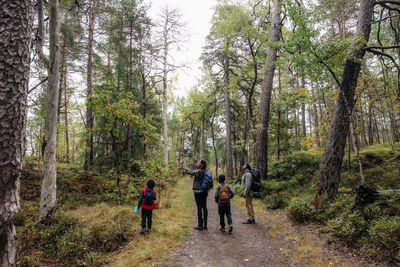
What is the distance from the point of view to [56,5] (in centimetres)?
570

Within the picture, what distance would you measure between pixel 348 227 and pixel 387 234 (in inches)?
Result: 32.3

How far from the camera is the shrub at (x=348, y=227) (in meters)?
4.52

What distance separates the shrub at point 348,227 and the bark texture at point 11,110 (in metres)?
6.03

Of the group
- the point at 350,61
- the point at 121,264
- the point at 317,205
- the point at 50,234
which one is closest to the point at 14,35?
the point at 121,264

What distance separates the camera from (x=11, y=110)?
6.41 ft

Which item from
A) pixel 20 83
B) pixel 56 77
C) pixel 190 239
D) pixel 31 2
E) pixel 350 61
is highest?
pixel 350 61

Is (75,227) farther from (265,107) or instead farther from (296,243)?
(265,107)

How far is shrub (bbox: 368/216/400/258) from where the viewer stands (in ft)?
12.3

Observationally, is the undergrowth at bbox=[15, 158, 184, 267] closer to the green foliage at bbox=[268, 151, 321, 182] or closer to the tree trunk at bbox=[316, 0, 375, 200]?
the tree trunk at bbox=[316, 0, 375, 200]

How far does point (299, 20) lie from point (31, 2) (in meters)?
6.16

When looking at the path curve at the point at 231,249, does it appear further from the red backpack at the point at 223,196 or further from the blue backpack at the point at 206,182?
the blue backpack at the point at 206,182

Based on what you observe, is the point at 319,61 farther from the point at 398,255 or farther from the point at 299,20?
the point at 398,255

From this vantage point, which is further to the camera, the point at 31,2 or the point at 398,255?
the point at 398,255

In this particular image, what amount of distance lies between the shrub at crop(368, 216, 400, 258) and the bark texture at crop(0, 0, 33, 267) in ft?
19.4
